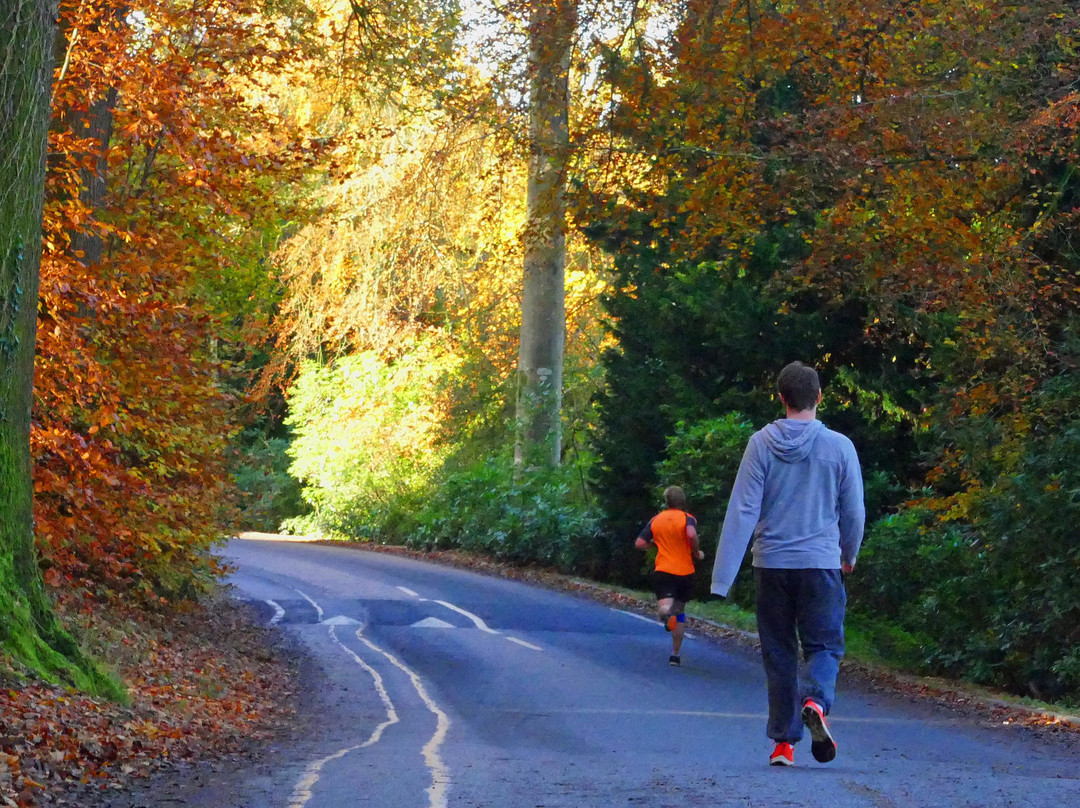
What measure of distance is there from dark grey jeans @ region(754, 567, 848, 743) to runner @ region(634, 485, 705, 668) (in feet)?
26.3

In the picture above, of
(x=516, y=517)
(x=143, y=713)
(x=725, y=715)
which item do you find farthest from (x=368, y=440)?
(x=143, y=713)

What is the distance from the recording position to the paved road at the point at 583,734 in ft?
24.0

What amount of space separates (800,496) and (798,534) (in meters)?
0.20

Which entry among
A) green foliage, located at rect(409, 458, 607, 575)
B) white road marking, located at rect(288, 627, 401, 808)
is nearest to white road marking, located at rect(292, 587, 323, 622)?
green foliage, located at rect(409, 458, 607, 575)

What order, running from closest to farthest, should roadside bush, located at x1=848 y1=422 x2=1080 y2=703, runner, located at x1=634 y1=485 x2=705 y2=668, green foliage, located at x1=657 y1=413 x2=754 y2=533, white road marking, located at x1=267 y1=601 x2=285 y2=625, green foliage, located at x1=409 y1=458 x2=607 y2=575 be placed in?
roadside bush, located at x1=848 y1=422 x2=1080 y2=703 < runner, located at x1=634 y1=485 x2=705 y2=668 < green foliage, located at x1=657 y1=413 x2=754 y2=533 < white road marking, located at x1=267 y1=601 x2=285 y2=625 < green foliage, located at x1=409 y1=458 x2=607 y2=575

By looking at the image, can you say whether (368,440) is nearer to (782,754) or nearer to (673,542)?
(673,542)

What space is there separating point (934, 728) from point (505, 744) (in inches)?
139

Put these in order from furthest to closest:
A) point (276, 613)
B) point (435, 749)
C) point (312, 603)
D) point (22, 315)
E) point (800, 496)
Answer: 1. point (312, 603)
2. point (276, 613)
3. point (22, 315)
4. point (435, 749)
5. point (800, 496)

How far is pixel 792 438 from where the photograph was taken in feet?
24.5

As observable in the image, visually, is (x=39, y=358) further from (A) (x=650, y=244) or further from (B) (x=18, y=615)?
(A) (x=650, y=244)

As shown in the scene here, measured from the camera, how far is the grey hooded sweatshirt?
7402 millimetres

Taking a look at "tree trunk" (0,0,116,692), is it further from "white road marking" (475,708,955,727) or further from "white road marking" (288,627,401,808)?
"white road marking" (475,708,955,727)

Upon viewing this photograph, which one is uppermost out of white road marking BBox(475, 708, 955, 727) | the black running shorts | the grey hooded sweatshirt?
the grey hooded sweatshirt

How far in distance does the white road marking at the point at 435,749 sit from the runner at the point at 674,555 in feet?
9.30
